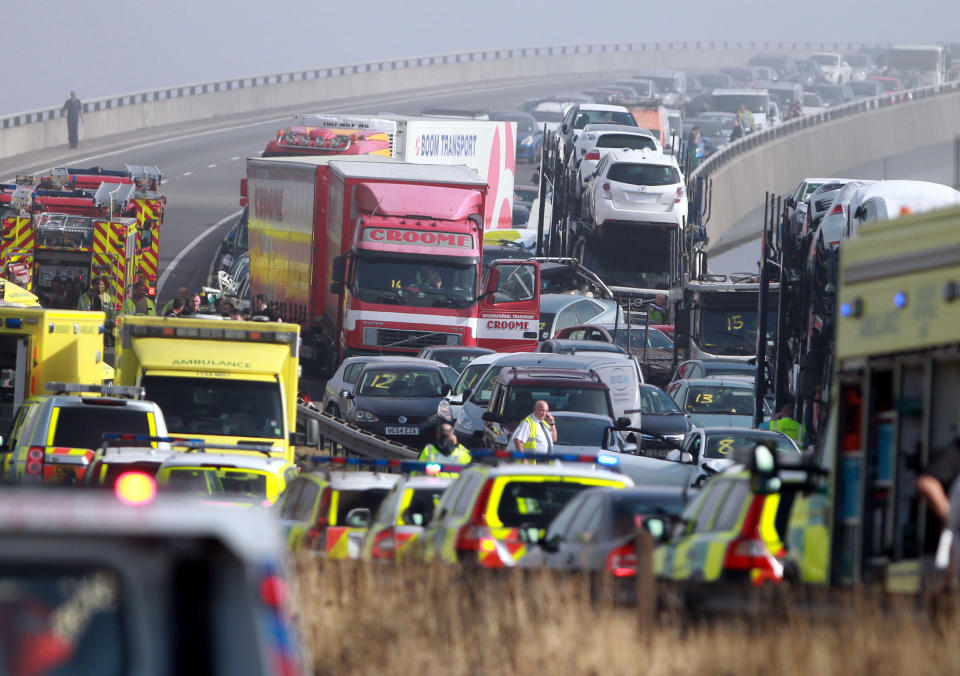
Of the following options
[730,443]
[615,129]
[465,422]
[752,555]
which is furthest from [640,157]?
[752,555]

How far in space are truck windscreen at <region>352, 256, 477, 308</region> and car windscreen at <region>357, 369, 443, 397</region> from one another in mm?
3102

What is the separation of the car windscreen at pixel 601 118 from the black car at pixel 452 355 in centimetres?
2320

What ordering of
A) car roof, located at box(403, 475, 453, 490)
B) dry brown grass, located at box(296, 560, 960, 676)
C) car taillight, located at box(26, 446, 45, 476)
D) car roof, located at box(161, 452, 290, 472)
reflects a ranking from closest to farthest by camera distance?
dry brown grass, located at box(296, 560, 960, 676), car roof, located at box(403, 475, 453, 490), car roof, located at box(161, 452, 290, 472), car taillight, located at box(26, 446, 45, 476)

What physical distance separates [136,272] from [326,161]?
298 inches

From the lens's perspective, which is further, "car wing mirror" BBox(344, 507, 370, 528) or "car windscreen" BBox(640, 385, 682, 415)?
"car windscreen" BBox(640, 385, 682, 415)

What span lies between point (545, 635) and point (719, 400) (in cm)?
2130

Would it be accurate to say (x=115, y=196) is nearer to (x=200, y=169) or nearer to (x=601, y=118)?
(x=601, y=118)

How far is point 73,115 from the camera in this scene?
7244cm

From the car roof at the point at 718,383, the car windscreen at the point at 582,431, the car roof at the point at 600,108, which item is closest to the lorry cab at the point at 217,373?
the car windscreen at the point at 582,431

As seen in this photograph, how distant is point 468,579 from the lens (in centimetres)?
905

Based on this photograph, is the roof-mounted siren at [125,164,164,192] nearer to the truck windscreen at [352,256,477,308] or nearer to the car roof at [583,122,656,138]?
the car roof at [583,122,656,138]

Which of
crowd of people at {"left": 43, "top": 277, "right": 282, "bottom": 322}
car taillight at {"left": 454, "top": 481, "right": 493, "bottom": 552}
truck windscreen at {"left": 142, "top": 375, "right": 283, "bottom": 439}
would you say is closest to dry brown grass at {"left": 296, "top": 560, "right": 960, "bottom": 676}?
car taillight at {"left": 454, "top": 481, "right": 493, "bottom": 552}

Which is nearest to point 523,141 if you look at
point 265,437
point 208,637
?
point 265,437

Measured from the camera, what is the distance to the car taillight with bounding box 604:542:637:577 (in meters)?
10.9
